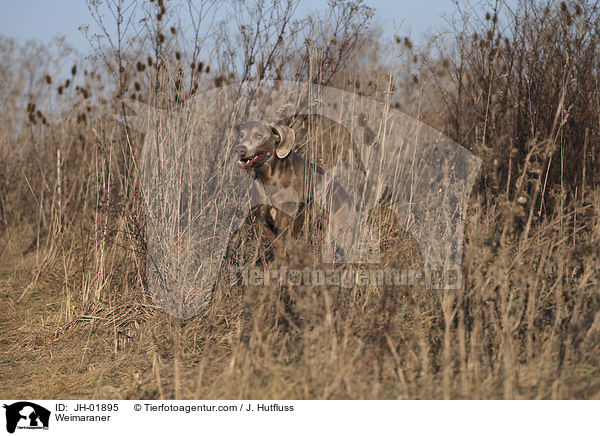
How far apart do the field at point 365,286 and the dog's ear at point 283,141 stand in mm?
171

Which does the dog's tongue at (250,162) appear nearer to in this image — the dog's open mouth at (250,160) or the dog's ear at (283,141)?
the dog's open mouth at (250,160)

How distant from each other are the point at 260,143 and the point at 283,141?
0.17 meters

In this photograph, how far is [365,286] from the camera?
3.25m

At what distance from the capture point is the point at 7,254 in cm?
548

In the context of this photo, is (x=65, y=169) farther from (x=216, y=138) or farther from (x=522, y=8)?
(x=522, y=8)

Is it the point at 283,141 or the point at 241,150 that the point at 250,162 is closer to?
the point at 241,150

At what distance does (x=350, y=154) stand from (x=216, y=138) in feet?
3.19
